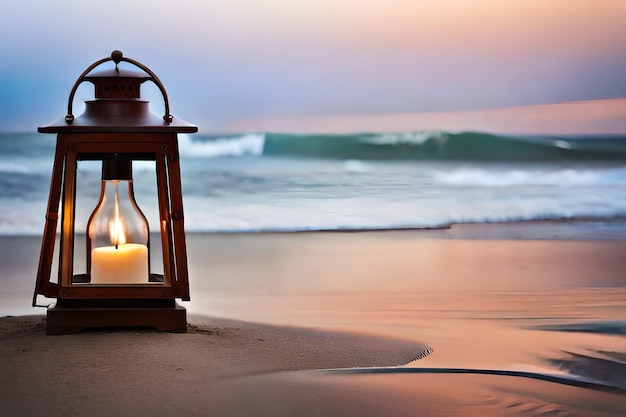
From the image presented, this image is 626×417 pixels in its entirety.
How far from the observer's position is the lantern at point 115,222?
1.64 meters

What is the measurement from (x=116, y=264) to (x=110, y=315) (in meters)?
0.09

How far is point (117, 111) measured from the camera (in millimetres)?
1672

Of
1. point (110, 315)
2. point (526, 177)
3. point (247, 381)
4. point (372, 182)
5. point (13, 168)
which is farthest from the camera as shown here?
point (526, 177)

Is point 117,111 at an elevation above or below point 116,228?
above

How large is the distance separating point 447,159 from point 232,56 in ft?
4.65

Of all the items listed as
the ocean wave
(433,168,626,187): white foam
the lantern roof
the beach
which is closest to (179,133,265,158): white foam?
the ocean wave

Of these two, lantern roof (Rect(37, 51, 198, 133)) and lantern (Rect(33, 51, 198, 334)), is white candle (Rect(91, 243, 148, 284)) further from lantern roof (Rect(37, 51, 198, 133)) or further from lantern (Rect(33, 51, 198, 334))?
lantern roof (Rect(37, 51, 198, 133))

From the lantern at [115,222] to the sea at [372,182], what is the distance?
1.44 metres

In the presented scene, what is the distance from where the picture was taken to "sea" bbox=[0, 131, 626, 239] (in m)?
3.71

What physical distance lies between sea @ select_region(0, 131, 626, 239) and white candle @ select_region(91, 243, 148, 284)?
1.46m

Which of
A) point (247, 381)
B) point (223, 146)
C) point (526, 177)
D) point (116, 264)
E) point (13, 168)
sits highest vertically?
point (223, 146)

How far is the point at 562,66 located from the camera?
505cm

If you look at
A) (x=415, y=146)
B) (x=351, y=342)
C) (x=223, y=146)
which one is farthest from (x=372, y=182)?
(x=351, y=342)

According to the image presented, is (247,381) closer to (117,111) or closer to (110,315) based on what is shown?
(110,315)
